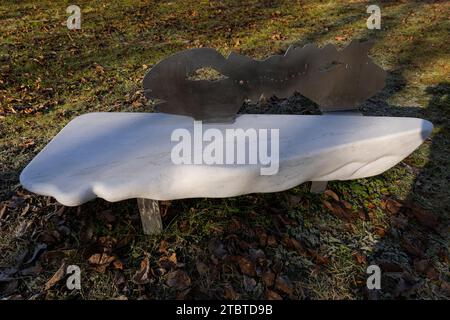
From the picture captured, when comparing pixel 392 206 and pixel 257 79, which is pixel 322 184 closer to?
pixel 392 206

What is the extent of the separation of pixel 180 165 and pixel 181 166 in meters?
0.01

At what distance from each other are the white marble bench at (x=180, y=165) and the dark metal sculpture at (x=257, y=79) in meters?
0.17

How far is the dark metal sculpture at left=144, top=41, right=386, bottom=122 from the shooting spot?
271 centimetres

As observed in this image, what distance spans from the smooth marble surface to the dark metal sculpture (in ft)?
0.55

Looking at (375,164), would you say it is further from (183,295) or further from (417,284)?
(183,295)

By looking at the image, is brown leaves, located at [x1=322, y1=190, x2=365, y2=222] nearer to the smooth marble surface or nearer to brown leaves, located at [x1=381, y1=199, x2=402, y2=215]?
brown leaves, located at [x1=381, y1=199, x2=402, y2=215]

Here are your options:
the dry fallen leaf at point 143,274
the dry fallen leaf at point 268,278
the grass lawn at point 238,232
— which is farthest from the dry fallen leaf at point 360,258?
the dry fallen leaf at point 143,274

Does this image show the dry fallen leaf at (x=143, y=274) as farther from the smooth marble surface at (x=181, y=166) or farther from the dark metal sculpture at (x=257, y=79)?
the dark metal sculpture at (x=257, y=79)

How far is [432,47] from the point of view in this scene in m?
6.51

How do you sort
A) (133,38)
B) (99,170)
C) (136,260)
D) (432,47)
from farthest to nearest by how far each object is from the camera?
(133,38) < (432,47) < (136,260) < (99,170)

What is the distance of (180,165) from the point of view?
2.24m

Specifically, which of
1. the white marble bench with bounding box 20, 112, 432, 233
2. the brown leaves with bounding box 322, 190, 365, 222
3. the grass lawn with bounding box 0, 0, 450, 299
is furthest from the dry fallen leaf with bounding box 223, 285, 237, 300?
the brown leaves with bounding box 322, 190, 365, 222
